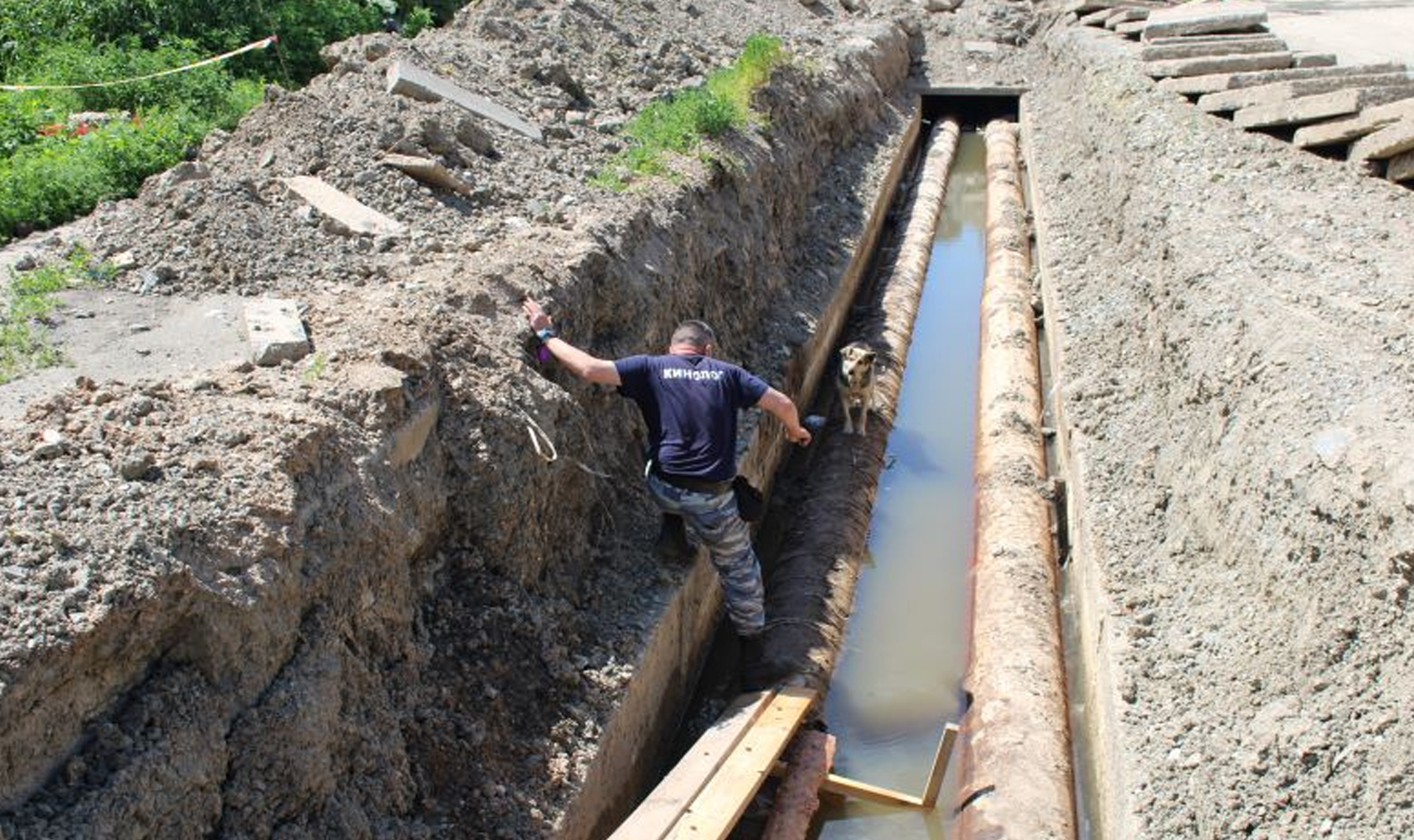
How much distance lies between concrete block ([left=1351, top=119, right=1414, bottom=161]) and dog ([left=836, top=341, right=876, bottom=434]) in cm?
500

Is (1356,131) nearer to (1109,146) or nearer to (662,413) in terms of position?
(1109,146)

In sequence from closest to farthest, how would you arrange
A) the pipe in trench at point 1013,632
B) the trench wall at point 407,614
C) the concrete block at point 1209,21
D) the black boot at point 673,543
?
1. the trench wall at point 407,614
2. the pipe in trench at point 1013,632
3. the black boot at point 673,543
4. the concrete block at point 1209,21

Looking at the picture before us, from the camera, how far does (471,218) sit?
29.9ft

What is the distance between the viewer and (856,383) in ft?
35.4

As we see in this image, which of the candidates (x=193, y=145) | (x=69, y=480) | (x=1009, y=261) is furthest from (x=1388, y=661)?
(x=1009, y=261)

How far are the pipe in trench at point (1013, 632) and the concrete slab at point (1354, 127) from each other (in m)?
3.22

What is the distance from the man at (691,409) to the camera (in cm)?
716

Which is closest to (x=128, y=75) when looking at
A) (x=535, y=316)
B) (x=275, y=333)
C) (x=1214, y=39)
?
(x=275, y=333)

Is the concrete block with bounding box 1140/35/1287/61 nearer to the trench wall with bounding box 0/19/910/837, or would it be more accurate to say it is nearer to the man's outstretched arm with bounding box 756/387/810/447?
the trench wall with bounding box 0/19/910/837

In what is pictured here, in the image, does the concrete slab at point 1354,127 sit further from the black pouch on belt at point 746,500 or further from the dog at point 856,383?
the black pouch on belt at point 746,500

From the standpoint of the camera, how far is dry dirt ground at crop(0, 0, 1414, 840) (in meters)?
4.89

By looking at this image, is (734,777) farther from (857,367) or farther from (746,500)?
(857,367)

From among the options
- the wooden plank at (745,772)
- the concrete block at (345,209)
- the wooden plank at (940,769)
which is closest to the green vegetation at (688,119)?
Answer: the concrete block at (345,209)

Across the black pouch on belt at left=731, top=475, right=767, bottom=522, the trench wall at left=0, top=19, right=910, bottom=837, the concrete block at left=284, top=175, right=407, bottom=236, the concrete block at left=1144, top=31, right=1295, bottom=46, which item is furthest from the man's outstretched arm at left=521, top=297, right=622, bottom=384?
the concrete block at left=1144, top=31, right=1295, bottom=46
